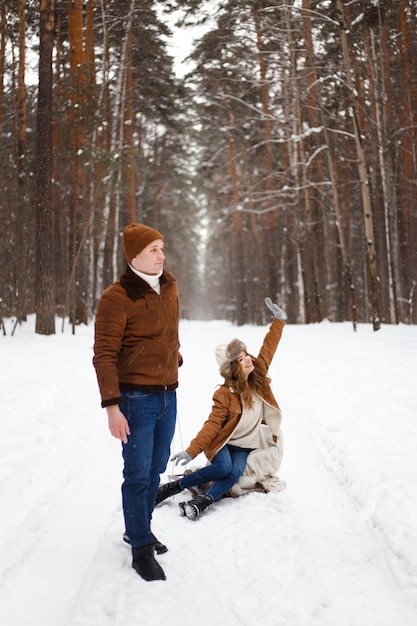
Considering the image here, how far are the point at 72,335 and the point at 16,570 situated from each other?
9753 mm

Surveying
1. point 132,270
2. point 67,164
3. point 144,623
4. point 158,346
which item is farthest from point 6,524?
point 67,164

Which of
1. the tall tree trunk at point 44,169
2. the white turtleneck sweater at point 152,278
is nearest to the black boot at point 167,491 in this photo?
the white turtleneck sweater at point 152,278

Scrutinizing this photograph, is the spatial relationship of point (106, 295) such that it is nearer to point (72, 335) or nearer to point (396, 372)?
point (396, 372)

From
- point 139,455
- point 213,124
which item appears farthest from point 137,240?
point 213,124

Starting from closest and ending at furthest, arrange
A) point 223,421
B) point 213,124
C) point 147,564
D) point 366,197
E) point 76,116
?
point 147,564, point 223,421, point 366,197, point 76,116, point 213,124

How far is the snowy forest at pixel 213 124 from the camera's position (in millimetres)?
12242

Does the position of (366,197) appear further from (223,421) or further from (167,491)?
(167,491)

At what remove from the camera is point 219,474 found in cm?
372

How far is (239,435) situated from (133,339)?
1.66 metres

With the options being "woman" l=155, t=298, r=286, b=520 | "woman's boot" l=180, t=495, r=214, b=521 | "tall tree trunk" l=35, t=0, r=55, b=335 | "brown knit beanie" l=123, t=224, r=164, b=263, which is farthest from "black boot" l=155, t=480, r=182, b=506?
"tall tree trunk" l=35, t=0, r=55, b=335

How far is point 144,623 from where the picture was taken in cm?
224

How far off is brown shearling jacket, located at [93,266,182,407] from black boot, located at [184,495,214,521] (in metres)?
1.12

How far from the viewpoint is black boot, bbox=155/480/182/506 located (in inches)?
147

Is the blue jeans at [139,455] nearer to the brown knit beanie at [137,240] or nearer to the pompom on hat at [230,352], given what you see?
the brown knit beanie at [137,240]
